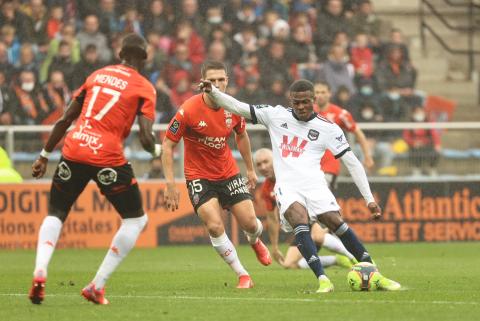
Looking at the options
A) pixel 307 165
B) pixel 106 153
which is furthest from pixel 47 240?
pixel 307 165

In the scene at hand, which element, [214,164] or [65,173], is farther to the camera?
[214,164]

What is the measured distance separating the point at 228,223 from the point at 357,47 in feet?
19.1

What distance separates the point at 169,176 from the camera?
40.3 feet

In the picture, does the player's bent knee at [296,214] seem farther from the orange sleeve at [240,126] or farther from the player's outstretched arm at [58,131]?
the player's outstretched arm at [58,131]

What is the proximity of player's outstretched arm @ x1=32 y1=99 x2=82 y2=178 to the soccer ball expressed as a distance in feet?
9.87

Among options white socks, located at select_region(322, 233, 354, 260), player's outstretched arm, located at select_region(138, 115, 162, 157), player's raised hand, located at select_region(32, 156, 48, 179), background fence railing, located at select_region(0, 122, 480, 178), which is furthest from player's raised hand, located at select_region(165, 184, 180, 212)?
background fence railing, located at select_region(0, 122, 480, 178)

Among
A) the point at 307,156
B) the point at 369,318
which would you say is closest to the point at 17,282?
the point at 307,156

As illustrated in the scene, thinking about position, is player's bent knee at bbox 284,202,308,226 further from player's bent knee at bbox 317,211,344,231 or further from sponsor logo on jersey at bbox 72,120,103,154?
sponsor logo on jersey at bbox 72,120,103,154

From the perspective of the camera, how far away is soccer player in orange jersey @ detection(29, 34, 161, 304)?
10344 mm

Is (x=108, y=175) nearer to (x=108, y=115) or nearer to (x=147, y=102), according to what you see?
(x=108, y=115)

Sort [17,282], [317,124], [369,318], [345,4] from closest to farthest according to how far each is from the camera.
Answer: [369,318] → [317,124] → [17,282] → [345,4]

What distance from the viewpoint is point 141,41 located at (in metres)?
10.5

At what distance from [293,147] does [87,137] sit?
233 centimetres

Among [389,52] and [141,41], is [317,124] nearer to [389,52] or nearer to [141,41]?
[141,41]
